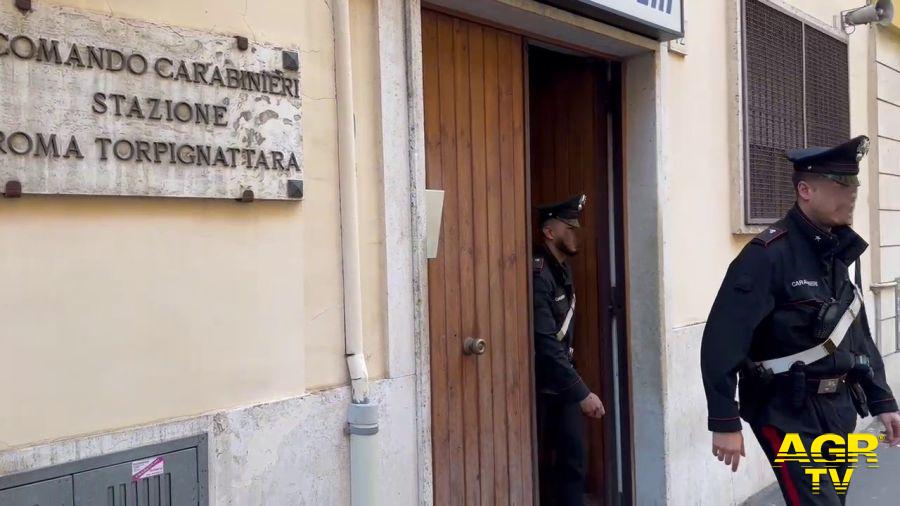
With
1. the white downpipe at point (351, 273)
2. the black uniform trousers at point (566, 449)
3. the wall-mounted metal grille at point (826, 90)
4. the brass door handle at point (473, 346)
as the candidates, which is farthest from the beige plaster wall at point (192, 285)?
the wall-mounted metal grille at point (826, 90)

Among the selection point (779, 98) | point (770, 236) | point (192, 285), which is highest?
point (779, 98)

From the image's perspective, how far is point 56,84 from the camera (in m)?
2.18

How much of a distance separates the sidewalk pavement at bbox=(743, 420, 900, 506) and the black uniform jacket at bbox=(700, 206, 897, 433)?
258 centimetres

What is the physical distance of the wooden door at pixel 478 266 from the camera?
3.57 meters

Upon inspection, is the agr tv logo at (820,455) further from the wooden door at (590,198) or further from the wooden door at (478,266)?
the wooden door at (590,198)

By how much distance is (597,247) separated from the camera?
488 cm

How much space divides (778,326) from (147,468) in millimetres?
2365

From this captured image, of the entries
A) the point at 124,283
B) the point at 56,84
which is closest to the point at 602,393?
the point at 124,283

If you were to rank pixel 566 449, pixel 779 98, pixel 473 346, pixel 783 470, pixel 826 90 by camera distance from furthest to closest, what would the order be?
1. pixel 826 90
2. pixel 779 98
3. pixel 566 449
4. pixel 473 346
5. pixel 783 470

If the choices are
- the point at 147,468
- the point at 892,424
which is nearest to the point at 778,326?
the point at 892,424

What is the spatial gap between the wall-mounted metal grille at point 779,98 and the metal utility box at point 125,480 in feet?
13.9

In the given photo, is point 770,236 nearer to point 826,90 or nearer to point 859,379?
point 859,379

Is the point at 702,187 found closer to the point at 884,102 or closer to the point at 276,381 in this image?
the point at 276,381

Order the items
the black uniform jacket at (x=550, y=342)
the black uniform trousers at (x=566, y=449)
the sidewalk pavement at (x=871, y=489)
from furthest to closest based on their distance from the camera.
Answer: the sidewalk pavement at (x=871, y=489), the black uniform trousers at (x=566, y=449), the black uniform jacket at (x=550, y=342)
